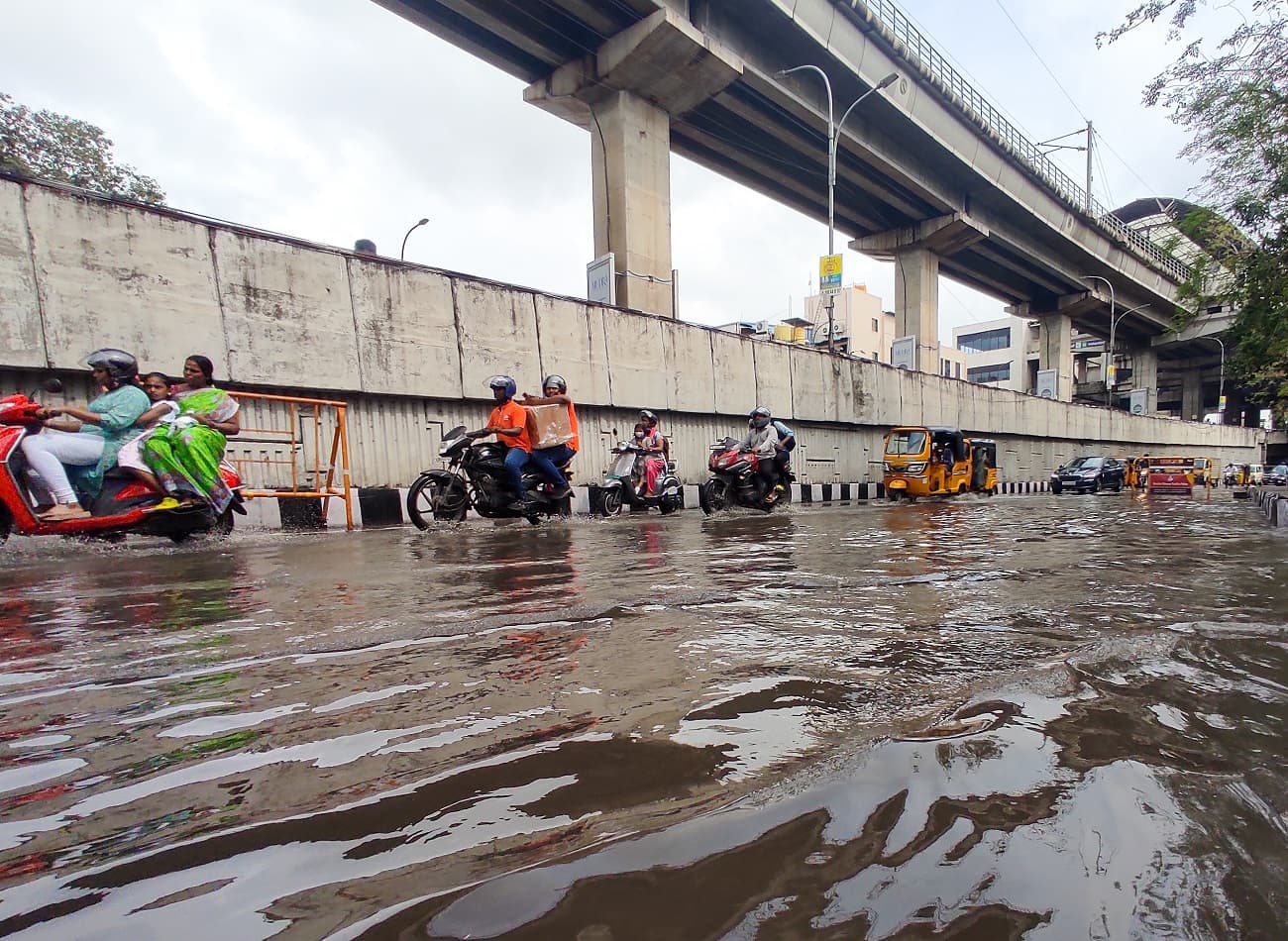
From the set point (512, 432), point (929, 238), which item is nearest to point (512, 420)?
point (512, 432)

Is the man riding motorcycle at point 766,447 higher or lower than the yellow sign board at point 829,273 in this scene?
lower

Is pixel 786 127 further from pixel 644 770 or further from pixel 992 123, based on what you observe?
pixel 644 770

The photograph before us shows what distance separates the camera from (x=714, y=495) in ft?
32.7

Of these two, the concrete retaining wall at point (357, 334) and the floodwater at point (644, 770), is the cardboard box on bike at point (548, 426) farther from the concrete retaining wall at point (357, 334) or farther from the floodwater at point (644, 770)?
the floodwater at point (644, 770)

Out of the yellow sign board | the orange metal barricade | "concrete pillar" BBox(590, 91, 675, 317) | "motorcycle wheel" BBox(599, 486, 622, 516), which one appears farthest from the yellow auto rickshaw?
the orange metal barricade

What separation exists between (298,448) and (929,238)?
2399 centimetres

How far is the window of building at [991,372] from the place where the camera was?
215 ft

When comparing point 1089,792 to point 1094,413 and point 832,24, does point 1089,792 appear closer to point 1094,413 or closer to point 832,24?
point 832,24

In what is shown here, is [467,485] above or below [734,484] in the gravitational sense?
above

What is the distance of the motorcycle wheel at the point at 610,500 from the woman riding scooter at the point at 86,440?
566 cm

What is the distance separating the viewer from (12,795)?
3.58 ft

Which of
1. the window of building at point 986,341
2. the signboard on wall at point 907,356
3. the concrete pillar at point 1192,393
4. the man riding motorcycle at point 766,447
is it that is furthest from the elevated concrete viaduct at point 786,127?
the window of building at point 986,341

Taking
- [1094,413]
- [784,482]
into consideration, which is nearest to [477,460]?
[784,482]

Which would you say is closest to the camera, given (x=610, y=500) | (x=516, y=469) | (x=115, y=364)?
(x=115, y=364)
